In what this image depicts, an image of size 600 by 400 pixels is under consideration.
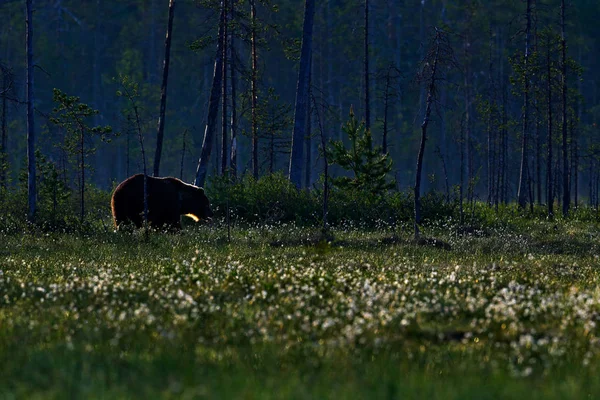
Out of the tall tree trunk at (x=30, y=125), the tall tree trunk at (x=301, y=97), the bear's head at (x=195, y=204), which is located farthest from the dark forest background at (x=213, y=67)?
the bear's head at (x=195, y=204)

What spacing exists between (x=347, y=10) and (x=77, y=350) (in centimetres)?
7947

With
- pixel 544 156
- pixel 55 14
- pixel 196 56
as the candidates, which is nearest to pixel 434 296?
pixel 544 156

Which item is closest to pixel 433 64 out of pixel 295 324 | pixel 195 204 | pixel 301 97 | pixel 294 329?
pixel 195 204

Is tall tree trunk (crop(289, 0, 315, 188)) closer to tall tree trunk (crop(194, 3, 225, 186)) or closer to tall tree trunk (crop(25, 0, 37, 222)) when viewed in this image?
tall tree trunk (crop(194, 3, 225, 186))

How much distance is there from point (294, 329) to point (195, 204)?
18.0m

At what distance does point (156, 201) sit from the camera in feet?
81.0

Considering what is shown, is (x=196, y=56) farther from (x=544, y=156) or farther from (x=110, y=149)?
(x=544, y=156)

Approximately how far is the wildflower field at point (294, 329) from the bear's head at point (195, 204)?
34.2 ft

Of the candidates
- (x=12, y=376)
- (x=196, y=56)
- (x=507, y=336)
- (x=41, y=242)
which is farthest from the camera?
(x=196, y=56)

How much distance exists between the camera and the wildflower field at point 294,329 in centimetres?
651

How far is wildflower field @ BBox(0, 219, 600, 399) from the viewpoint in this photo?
21.4 feet

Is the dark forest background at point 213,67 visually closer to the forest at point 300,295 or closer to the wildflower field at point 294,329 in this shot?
the forest at point 300,295

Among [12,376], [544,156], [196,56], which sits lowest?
[12,376]

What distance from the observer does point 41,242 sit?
20.0 meters
